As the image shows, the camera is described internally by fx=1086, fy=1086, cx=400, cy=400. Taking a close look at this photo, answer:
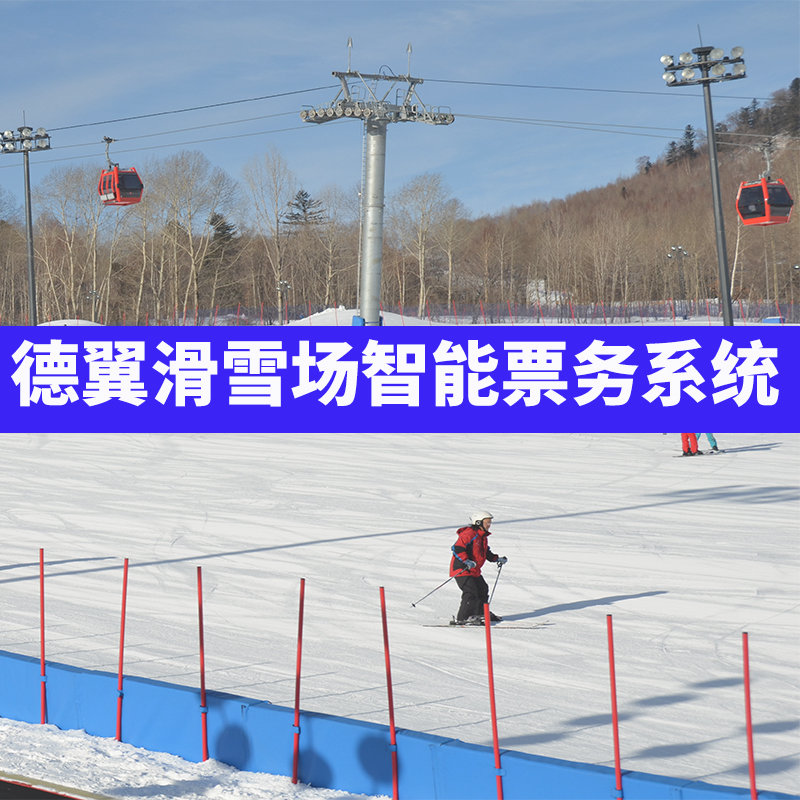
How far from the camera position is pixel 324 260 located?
96.1 meters

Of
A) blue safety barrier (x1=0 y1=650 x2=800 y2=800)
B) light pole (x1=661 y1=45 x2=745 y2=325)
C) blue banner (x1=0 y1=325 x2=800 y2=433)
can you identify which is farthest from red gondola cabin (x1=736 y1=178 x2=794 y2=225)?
blue safety barrier (x1=0 y1=650 x2=800 y2=800)

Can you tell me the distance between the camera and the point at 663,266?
10762 centimetres

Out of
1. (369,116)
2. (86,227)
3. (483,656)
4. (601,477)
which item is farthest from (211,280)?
(483,656)

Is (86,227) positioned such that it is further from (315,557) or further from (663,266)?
(315,557)

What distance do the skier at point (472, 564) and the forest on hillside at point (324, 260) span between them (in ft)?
157

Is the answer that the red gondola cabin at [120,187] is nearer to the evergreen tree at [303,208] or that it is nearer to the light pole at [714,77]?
the light pole at [714,77]

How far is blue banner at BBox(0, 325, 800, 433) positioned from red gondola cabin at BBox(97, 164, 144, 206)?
10.3 meters

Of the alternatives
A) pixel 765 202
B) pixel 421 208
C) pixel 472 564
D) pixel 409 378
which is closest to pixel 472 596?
pixel 472 564

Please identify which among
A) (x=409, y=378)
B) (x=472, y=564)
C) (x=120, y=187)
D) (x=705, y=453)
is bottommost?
(x=472, y=564)

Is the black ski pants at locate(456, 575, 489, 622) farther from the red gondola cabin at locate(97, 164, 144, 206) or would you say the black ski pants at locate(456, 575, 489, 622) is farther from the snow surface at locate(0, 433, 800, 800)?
the red gondola cabin at locate(97, 164, 144, 206)

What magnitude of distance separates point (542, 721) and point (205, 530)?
953 centimetres

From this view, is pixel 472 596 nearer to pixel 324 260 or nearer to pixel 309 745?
pixel 309 745

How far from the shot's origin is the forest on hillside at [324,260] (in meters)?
74.4

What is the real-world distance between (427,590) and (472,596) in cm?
162
